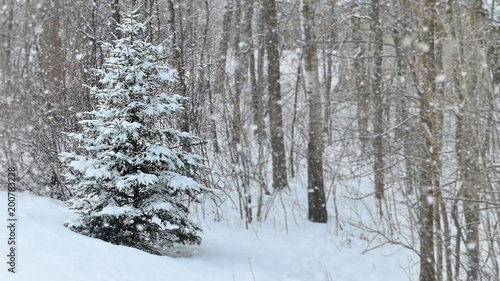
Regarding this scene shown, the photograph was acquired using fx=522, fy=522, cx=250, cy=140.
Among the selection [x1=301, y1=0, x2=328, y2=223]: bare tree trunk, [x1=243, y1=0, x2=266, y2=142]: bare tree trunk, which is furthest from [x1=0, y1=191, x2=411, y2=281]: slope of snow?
[x1=243, y1=0, x2=266, y2=142]: bare tree trunk

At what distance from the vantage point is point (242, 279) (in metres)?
6.35

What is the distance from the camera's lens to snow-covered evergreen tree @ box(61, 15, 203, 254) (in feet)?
21.0

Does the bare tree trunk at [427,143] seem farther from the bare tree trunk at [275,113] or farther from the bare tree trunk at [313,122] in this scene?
the bare tree trunk at [275,113]

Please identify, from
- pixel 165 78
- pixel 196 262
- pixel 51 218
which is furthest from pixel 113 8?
pixel 196 262

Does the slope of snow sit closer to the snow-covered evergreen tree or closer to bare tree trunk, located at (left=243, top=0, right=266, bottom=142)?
the snow-covered evergreen tree

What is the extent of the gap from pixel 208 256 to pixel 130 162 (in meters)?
1.76

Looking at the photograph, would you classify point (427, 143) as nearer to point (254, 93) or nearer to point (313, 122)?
point (313, 122)

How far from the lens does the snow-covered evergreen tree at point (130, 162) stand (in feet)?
21.0

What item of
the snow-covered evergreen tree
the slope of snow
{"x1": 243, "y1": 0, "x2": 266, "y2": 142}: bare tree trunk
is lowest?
the slope of snow

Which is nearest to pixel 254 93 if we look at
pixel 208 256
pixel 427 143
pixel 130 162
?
pixel 427 143

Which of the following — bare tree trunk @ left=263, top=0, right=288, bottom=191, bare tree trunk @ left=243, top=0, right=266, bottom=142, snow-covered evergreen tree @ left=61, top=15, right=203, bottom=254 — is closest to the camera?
snow-covered evergreen tree @ left=61, top=15, right=203, bottom=254

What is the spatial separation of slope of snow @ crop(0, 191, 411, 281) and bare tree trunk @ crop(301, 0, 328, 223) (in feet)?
1.34

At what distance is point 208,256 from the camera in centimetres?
714

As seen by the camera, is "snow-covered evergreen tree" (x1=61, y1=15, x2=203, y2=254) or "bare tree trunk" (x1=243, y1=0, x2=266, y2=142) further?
"bare tree trunk" (x1=243, y1=0, x2=266, y2=142)
